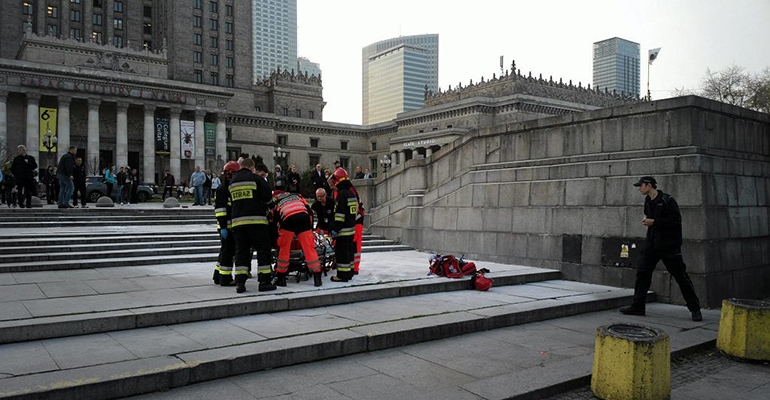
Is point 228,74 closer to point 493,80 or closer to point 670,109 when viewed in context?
point 493,80

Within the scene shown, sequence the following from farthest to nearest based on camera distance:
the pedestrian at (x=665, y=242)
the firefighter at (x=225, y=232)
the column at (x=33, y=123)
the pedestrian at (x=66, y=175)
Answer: the column at (x=33, y=123) → the pedestrian at (x=66, y=175) → the firefighter at (x=225, y=232) → the pedestrian at (x=665, y=242)

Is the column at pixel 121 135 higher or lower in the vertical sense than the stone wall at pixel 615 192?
higher

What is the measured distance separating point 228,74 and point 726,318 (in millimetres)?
82966

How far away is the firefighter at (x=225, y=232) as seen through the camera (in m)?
8.99

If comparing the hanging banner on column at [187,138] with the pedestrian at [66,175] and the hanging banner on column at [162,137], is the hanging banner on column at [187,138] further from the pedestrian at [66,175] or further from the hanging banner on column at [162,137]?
the pedestrian at [66,175]

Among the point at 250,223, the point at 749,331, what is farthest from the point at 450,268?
the point at 749,331

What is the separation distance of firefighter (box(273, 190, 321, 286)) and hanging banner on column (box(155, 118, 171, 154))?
61427mm

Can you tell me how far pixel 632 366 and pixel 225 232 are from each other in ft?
21.6

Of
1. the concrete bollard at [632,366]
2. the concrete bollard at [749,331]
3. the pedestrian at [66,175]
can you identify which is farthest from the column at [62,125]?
the concrete bollard at [749,331]

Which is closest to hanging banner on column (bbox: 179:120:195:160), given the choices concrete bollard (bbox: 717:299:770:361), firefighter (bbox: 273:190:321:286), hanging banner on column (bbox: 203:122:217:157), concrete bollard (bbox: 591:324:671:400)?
hanging banner on column (bbox: 203:122:217:157)

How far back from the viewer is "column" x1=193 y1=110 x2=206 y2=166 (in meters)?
67.1

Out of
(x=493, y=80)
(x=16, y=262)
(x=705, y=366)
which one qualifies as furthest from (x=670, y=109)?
(x=493, y=80)

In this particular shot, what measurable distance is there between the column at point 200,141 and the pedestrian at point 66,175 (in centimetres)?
5009

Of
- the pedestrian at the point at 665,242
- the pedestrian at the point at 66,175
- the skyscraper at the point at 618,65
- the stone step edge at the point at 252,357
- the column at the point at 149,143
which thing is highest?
the skyscraper at the point at 618,65
